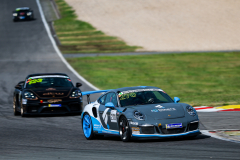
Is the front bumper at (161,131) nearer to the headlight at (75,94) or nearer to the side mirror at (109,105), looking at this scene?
the side mirror at (109,105)

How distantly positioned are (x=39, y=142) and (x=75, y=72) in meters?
16.2

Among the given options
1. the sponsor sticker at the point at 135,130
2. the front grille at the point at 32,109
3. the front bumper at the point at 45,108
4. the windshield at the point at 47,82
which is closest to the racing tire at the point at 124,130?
the sponsor sticker at the point at 135,130

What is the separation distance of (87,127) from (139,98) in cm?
152

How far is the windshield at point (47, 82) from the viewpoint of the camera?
14855 mm

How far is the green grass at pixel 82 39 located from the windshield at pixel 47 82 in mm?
16696

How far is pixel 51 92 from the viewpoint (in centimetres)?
1405

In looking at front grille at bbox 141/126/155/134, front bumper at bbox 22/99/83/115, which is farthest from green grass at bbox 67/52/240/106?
front grille at bbox 141/126/155/134

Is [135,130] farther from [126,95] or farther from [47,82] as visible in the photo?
[47,82]

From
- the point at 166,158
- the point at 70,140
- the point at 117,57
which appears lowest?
the point at 117,57

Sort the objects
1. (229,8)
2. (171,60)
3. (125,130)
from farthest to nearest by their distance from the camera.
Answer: (229,8), (171,60), (125,130)

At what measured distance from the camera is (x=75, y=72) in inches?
976

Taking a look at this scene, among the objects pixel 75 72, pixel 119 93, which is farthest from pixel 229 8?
pixel 119 93

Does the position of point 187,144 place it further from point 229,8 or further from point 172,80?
point 229,8

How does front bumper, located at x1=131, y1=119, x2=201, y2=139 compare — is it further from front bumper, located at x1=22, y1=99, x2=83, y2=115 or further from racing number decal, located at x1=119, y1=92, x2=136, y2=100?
front bumper, located at x1=22, y1=99, x2=83, y2=115
